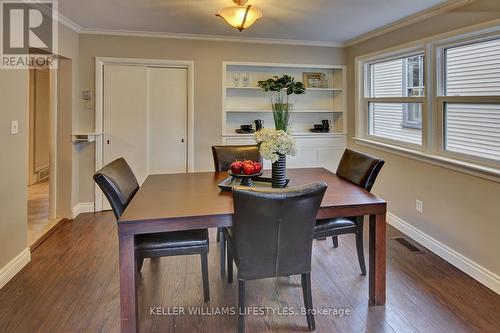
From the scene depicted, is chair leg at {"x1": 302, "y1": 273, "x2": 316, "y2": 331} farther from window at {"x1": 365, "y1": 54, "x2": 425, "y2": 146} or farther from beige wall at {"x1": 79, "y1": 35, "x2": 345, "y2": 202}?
beige wall at {"x1": 79, "y1": 35, "x2": 345, "y2": 202}

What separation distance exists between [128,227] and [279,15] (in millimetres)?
2641

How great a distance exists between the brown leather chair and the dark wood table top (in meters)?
0.09

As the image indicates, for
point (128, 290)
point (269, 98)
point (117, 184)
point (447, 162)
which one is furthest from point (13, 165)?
point (447, 162)

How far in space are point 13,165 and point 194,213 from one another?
175 centimetres

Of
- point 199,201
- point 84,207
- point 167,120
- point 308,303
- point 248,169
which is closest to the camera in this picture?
point 308,303

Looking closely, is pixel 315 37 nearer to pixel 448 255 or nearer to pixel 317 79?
pixel 317 79

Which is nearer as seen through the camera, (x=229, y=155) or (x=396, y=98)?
(x=229, y=155)

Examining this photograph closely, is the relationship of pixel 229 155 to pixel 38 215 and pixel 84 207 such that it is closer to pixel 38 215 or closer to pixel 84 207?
pixel 84 207

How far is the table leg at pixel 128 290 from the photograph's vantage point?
1.82m

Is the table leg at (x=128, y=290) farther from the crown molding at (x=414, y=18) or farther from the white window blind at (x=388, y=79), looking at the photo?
the white window blind at (x=388, y=79)

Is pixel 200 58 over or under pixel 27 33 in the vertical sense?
over

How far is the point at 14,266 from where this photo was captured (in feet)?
8.54

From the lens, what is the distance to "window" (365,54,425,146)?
3463 millimetres

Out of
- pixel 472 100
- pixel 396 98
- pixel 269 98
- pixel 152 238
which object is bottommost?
pixel 152 238
